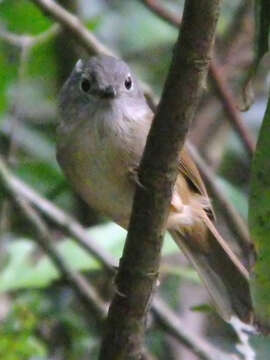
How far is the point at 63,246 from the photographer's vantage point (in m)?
4.16

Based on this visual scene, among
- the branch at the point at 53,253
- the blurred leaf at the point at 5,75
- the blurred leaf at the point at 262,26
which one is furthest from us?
the blurred leaf at the point at 5,75

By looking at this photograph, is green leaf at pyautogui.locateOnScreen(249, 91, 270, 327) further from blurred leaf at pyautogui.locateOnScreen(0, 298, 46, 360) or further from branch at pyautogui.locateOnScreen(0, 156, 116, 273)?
branch at pyautogui.locateOnScreen(0, 156, 116, 273)

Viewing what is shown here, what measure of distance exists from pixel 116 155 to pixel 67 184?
4.65 ft

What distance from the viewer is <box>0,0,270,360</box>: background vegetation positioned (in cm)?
396

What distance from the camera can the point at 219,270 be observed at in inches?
139

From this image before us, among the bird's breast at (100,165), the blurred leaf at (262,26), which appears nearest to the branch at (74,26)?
the bird's breast at (100,165)

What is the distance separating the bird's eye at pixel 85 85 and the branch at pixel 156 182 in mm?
984

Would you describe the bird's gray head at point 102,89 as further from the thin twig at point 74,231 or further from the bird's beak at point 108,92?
the thin twig at point 74,231

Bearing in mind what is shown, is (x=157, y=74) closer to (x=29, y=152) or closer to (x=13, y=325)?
(x=29, y=152)

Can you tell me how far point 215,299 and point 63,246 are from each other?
3.44 feet

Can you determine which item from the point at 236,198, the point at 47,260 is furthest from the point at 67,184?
the point at 236,198

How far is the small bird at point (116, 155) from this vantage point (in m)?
3.02

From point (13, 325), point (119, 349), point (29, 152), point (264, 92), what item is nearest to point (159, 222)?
point (119, 349)

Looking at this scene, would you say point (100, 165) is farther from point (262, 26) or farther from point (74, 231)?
point (262, 26)
